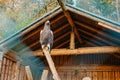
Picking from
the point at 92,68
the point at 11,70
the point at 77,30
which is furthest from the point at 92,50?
the point at 11,70

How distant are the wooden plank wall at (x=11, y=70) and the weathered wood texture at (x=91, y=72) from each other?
1508 mm

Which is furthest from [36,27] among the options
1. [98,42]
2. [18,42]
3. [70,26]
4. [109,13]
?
[109,13]

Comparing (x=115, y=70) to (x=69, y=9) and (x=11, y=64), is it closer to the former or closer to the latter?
(x=69, y=9)

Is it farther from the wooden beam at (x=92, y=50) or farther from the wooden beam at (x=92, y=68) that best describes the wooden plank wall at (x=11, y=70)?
the wooden beam at (x=92, y=68)

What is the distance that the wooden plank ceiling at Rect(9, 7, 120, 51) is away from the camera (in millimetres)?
6004

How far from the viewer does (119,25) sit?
207 inches

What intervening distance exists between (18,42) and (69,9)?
177cm

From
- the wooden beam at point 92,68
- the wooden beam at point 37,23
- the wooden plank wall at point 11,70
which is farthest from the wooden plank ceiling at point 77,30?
the wooden beam at point 92,68

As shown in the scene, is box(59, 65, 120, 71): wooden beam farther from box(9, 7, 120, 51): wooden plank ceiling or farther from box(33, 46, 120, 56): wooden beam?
box(33, 46, 120, 56): wooden beam

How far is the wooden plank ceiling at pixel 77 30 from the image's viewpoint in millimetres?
6004

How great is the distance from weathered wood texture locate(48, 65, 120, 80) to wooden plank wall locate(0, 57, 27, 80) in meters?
1.51

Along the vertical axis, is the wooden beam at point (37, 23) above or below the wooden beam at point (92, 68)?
above

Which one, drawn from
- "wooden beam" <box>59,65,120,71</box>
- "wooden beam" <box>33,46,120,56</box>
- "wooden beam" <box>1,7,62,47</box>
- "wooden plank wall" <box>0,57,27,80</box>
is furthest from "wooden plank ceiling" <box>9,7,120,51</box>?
"wooden beam" <box>59,65,120,71</box>

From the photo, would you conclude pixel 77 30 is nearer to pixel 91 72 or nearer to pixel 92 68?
pixel 92 68
